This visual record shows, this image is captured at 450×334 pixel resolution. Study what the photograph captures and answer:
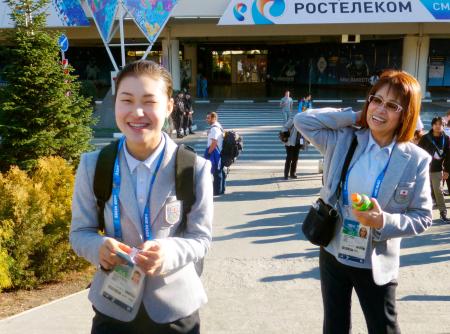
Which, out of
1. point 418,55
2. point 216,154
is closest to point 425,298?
point 216,154

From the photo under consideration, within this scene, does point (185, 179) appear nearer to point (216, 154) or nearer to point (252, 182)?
point (216, 154)

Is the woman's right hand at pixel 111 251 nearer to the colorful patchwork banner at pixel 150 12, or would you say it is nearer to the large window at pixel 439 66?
the colorful patchwork banner at pixel 150 12

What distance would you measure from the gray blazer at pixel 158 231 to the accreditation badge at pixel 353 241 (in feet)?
2.95

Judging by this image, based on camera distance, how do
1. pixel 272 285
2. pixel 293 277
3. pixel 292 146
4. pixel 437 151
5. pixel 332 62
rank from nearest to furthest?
1. pixel 272 285
2. pixel 293 277
3. pixel 437 151
4. pixel 292 146
5. pixel 332 62

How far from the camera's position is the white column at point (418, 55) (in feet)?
82.0

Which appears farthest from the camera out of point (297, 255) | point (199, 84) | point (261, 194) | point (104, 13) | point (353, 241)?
point (199, 84)

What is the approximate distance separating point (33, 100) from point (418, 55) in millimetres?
23285

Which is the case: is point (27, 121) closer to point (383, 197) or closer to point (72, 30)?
point (383, 197)

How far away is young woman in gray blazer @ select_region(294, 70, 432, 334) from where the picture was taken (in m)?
2.36

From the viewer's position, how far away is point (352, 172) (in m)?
2.47

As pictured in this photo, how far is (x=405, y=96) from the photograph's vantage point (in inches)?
92.0

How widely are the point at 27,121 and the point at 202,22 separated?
18.1m

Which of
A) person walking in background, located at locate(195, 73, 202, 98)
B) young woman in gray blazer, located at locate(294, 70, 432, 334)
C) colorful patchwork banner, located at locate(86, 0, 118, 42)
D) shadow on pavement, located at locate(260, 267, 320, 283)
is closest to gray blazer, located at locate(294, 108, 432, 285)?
young woman in gray blazer, located at locate(294, 70, 432, 334)

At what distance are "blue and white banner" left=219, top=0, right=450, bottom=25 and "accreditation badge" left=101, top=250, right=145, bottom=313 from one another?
20.9 meters
